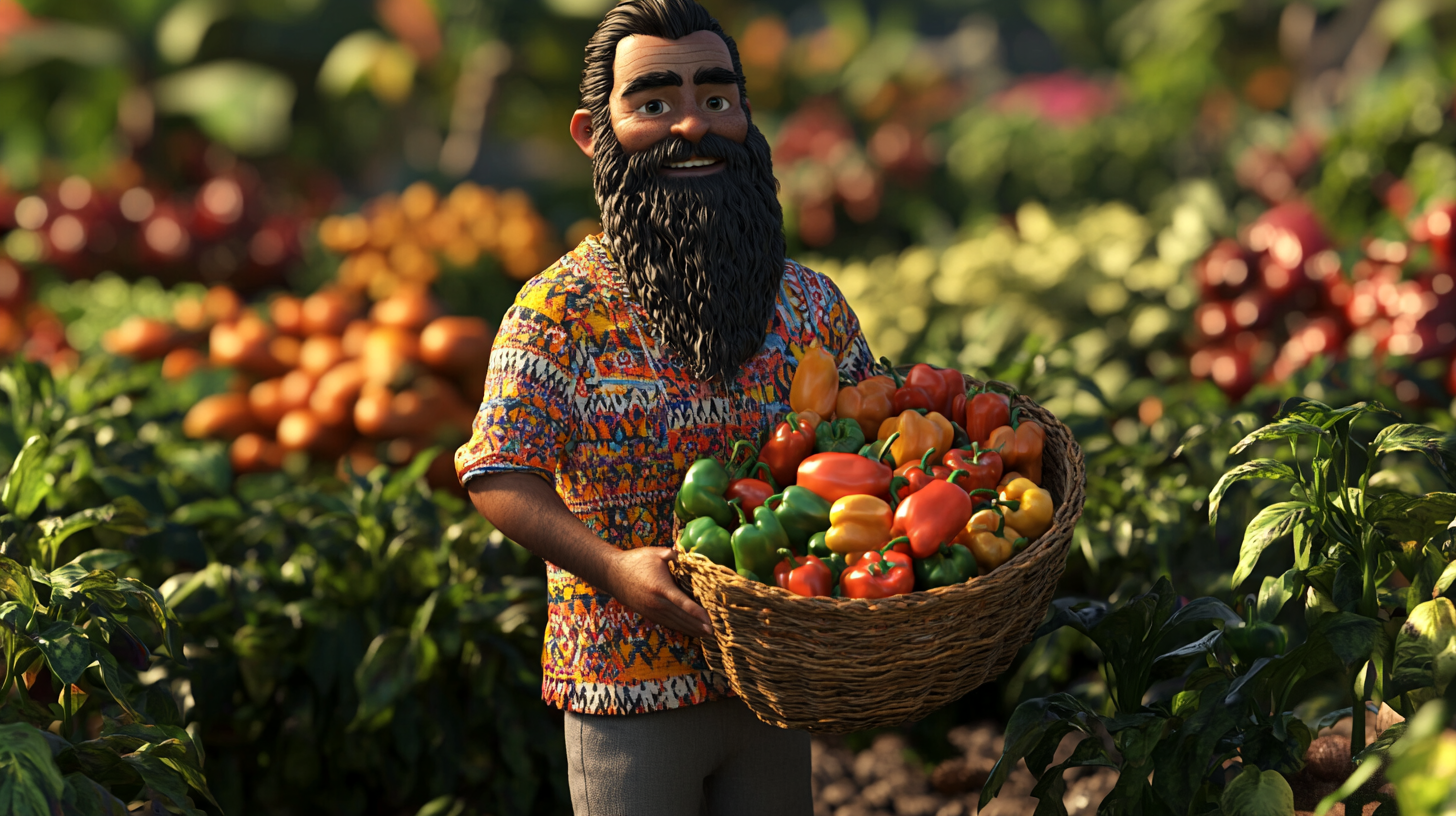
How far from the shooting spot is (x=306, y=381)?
382 cm

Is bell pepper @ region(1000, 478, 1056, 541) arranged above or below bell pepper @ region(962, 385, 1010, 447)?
below

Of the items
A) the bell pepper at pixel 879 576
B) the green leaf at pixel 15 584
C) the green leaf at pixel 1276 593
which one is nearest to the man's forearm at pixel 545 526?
the bell pepper at pixel 879 576

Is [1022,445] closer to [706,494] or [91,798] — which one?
[706,494]

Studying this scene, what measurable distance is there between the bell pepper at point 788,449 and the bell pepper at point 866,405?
0.42 ft

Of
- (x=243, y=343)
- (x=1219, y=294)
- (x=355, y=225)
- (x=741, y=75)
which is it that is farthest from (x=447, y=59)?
(x=741, y=75)

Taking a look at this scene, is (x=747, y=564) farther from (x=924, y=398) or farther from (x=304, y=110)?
(x=304, y=110)

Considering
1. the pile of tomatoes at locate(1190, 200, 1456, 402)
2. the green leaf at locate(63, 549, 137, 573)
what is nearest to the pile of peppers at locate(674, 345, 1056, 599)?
the green leaf at locate(63, 549, 137, 573)

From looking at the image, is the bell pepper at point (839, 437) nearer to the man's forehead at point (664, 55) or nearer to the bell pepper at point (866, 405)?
the bell pepper at point (866, 405)

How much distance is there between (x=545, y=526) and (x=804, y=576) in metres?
0.43

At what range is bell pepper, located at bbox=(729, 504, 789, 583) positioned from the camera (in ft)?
5.18

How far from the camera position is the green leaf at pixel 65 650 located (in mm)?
1556

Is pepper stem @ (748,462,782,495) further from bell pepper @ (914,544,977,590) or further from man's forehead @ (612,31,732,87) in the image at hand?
man's forehead @ (612,31,732,87)

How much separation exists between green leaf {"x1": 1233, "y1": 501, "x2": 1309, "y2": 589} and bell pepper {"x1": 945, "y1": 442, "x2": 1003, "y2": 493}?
0.39m

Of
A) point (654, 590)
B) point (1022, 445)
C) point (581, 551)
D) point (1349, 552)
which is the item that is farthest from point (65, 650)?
point (1349, 552)
